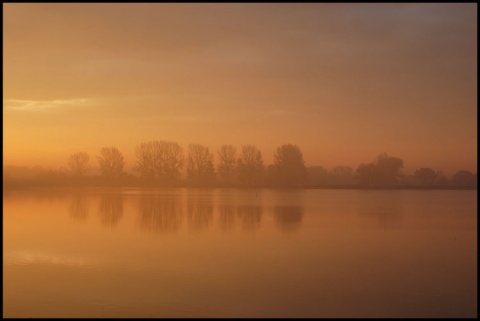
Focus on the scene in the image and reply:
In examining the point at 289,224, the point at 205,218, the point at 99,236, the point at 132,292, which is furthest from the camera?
the point at 205,218

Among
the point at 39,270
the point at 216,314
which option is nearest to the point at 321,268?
the point at 216,314

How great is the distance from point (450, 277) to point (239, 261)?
4024 millimetres

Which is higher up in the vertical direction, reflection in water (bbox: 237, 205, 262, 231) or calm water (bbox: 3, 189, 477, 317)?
reflection in water (bbox: 237, 205, 262, 231)

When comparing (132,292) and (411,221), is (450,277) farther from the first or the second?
(411,221)

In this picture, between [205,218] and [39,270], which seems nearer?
[39,270]

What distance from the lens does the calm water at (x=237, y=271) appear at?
6859 millimetres

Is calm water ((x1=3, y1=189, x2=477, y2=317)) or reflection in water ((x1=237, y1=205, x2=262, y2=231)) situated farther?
reflection in water ((x1=237, y1=205, x2=262, y2=231))

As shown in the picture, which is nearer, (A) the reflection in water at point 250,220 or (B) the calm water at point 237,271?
(B) the calm water at point 237,271

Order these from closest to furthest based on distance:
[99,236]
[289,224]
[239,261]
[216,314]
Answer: [216,314] < [239,261] < [99,236] < [289,224]

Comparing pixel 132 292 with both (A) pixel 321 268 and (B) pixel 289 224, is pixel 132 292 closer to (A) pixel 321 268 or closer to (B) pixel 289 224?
(A) pixel 321 268

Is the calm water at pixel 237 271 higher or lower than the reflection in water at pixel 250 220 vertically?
lower

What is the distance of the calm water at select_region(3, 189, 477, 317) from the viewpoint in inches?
270

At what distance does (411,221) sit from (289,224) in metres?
5.59

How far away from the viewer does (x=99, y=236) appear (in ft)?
47.2
